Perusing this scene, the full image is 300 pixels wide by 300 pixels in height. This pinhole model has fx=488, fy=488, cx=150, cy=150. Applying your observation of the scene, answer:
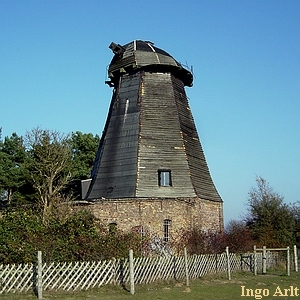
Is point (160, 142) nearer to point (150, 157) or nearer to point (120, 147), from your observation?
point (150, 157)

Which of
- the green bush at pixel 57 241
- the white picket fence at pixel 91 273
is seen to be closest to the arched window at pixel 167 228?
the white picket fence at pixel 91 273

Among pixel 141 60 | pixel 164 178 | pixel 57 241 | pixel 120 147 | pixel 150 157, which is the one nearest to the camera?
pixel 57 241

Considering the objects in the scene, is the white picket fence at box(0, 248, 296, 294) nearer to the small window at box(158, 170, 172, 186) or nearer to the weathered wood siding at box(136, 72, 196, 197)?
the weathered wood siding at box(136, 72, 196, 197)

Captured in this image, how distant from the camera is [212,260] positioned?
19.0 metres

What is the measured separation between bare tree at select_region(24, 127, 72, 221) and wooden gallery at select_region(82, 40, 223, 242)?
10.5 feet

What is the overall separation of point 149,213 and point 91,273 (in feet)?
38.3

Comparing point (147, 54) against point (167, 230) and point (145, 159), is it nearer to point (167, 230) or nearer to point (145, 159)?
point (145, 159)

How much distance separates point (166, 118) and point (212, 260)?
11770 millimetres

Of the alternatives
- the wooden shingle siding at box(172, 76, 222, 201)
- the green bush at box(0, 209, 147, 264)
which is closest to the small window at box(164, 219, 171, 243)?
the wooden shingle siding at box(172, 76, 222, 201)

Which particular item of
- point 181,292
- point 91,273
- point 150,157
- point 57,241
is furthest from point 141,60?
point 181,292

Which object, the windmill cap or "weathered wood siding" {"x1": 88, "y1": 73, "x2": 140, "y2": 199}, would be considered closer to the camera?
"weathered wood siding" {"x1": 88, "y1": 73, "x2": 140, "y2": 199}

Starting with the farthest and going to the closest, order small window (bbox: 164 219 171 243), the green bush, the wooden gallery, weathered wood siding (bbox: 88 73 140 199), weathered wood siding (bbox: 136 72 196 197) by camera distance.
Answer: weathered wood siding (bbox: 88 73 140 199), weathered wood siding (bbox: 136 72 196 197), the wooden gallery, small window (bbox: 164 219 171 243), the green bush

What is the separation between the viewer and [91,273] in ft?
46.2

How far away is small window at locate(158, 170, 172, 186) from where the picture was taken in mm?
27234
